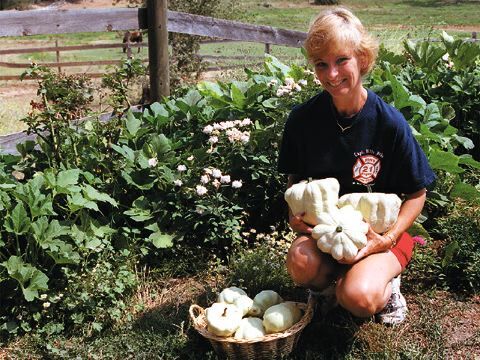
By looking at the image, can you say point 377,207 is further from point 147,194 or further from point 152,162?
point 147,194

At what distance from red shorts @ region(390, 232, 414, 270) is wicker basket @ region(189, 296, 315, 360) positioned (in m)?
0.49

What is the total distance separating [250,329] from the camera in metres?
3.08

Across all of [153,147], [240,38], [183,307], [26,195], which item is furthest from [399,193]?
[240,38]

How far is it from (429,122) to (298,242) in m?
1.83

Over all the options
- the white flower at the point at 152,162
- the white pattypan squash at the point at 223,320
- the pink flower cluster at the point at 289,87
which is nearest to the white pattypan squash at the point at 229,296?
the white pattypan squash at the point at 223,320

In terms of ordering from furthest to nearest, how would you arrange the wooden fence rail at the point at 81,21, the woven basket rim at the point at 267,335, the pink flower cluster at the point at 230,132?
the wooden fence rail at the point at 81,21 → the pink flower cluster at the point at 230,132 → the woven basket rim at the point at 267,335

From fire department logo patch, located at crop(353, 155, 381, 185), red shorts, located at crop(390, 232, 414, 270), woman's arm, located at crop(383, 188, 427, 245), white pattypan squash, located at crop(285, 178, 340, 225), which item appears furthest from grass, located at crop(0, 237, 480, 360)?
fire department logo patch, located at crop(353, 155, 381, 185)

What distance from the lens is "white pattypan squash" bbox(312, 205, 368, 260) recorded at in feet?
9.68

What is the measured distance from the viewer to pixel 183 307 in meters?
3.66

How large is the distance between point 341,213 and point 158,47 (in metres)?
2.86

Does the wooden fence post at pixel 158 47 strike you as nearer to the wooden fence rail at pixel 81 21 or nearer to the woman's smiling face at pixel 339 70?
the wooden fence rail at pixel 81 21

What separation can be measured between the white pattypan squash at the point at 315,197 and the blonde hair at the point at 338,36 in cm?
57

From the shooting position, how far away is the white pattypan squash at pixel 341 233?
295 centimetres

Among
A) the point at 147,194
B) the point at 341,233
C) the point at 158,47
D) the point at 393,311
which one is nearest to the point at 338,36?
the point at 341,233
